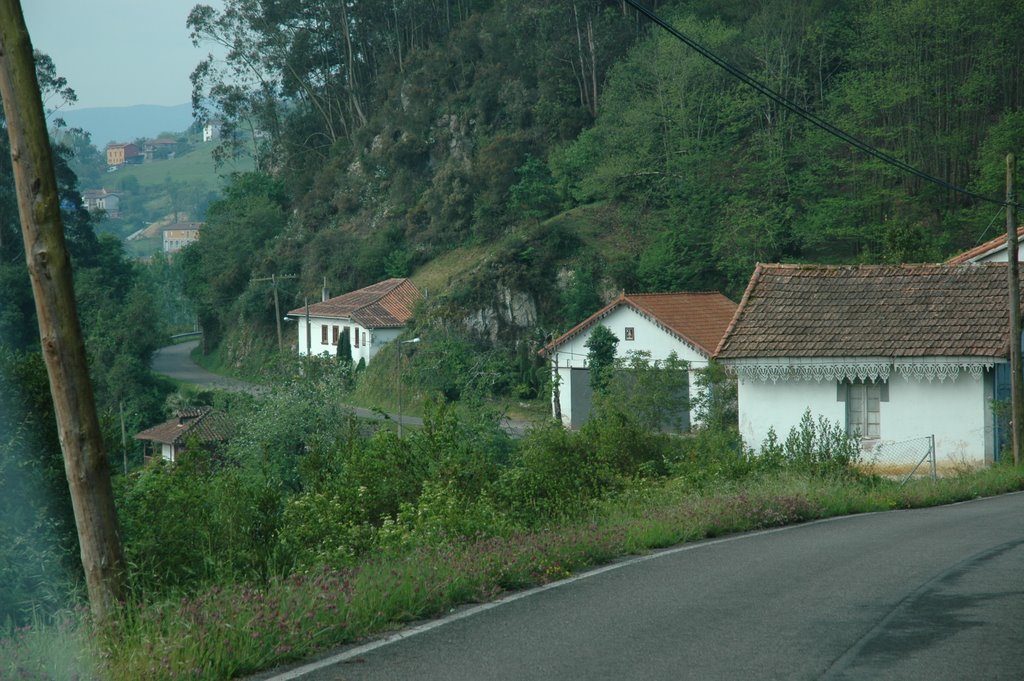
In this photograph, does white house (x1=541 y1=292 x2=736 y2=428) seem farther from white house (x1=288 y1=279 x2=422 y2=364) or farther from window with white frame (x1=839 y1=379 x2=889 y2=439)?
window with white frame (x1=839 y1=379 x2=889 y2=439)

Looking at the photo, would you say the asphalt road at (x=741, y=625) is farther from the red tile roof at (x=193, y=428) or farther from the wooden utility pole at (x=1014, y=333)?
the red tile roof at (x=193, y=428)

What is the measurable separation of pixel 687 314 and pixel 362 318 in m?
21.7

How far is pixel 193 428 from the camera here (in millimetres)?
40188

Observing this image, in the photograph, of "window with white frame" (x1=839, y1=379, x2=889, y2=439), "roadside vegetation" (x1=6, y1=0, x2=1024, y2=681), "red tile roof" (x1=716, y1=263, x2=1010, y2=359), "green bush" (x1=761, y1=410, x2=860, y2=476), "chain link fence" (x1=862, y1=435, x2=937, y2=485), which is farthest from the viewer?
"window with white frame" (x1=839, y1=379, x2=889, y2=439)

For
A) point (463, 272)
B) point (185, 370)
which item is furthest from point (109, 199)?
point (463, 272)

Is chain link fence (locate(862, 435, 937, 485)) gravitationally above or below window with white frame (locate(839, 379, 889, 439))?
below

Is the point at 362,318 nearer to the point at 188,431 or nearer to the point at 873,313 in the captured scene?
the point at 188,431

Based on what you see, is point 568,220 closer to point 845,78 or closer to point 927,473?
point 845,78

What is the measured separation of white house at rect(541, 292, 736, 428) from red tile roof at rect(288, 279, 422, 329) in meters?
12.8

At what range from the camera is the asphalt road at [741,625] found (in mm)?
6855

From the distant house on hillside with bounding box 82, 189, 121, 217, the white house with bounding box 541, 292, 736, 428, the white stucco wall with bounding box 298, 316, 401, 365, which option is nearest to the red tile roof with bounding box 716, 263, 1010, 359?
the white house with bounding box 541, 292, 736, 428

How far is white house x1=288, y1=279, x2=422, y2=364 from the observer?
6325 cm

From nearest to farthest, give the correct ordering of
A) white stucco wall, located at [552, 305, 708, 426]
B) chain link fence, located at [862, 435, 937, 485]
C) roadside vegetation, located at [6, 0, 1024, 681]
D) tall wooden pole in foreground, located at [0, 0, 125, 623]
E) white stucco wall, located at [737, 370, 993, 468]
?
tall wooden pole in foreground, located at [0, 0, 125, 623]
roadside vegetation, located at [6, 0, 1024, 681]
chain link fence, located at [862, 435, 937, 485]
white stucco wall, located at [737, 370, 993, 468]
white stucco wall, located at [552, 305, 708, 426]

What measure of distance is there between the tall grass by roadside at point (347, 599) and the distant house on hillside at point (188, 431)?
2578 centimetres
